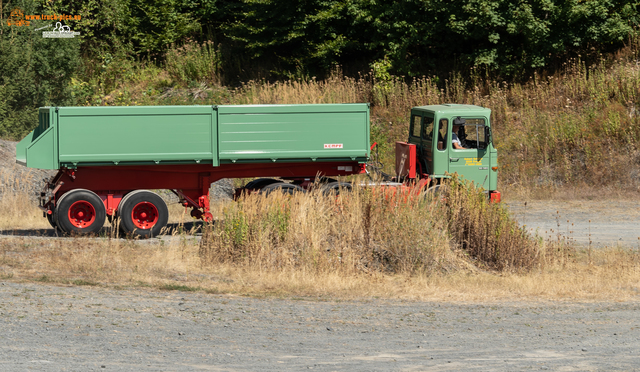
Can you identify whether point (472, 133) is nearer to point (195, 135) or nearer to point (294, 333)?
point (195, 135)

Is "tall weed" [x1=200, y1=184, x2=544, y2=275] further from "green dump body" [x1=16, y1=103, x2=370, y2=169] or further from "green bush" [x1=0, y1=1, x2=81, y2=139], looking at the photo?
"green bush" [x1=0, y1=1, x2=81, y2=139]

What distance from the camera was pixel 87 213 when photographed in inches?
562

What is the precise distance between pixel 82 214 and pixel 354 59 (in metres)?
16.7

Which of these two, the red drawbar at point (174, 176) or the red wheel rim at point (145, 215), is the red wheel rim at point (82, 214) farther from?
the red wheel rim at point (145, 215)

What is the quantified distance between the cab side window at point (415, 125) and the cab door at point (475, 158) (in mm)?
1145

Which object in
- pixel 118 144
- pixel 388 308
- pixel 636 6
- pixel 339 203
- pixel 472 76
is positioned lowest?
pixel 388 308

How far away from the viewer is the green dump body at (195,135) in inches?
549

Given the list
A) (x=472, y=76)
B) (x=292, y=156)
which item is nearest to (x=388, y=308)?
(x=292, y=156)

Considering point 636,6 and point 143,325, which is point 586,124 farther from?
point 143,325

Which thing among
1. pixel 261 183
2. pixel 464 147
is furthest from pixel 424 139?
pixel 261 183

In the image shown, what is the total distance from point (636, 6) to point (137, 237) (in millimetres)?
19227

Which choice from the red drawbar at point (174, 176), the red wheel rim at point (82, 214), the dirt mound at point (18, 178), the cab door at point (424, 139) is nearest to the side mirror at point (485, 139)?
the cab door at point (424, 139)

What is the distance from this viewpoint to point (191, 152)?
1436 centimetres

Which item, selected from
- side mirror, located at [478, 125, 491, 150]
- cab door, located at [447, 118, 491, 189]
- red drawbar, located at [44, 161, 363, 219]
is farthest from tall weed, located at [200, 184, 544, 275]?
side mirror, located at [478, 125, 491, 150]
